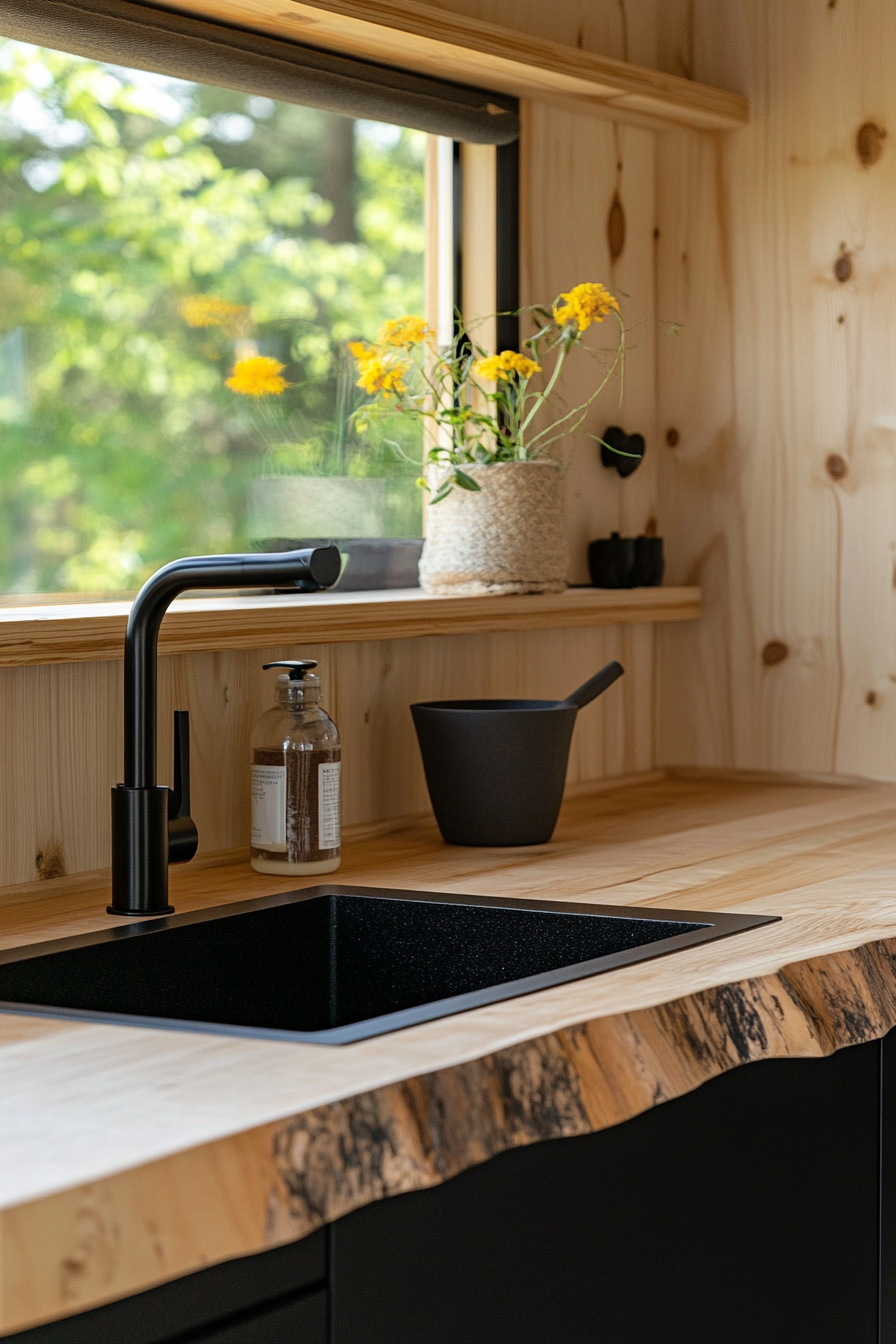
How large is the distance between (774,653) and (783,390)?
35cm

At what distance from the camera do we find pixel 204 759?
1637 mm

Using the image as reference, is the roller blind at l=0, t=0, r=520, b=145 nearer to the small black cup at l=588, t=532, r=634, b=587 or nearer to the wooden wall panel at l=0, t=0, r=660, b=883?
the wooden wall panel at l=0, t=0, r=660, b=883

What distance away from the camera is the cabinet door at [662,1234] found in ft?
2.88

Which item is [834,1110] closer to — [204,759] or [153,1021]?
[153,1021]

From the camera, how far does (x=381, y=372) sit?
6.17ft

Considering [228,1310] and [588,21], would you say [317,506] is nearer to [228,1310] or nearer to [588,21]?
[588,21]

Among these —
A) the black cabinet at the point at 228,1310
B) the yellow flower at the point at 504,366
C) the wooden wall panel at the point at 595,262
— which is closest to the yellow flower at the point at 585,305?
the yellow flower at the point at 504,366

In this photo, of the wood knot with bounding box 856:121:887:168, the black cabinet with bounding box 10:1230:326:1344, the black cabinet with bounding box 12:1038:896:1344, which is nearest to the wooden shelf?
the wood knot with bounding box 856:121:887:168

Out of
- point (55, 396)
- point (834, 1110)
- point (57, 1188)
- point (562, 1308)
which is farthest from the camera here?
point (55, 396)

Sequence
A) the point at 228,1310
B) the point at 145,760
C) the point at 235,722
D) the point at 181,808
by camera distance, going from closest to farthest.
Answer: the point at 228,1310, the point at 145,760, the point at 181,808, the point at 235,722

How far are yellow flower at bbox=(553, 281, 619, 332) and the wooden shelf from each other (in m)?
0.26

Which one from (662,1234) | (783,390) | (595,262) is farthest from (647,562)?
(662,1234)

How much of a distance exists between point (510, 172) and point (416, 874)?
97 cm

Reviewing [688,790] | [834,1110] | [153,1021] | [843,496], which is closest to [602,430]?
[843,496]
